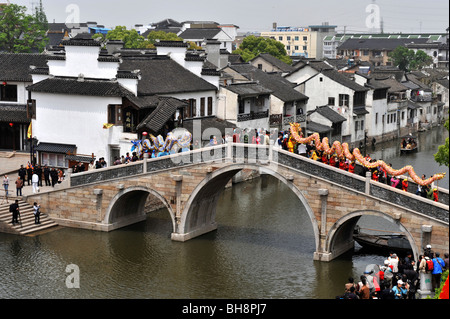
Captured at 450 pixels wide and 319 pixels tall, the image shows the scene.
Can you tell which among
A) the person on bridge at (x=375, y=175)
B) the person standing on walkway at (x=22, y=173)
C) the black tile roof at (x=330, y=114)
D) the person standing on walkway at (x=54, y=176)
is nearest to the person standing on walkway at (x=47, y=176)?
the person standing on walkway at (x=54, y=176)

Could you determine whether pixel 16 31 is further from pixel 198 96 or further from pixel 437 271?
pixel 437 271

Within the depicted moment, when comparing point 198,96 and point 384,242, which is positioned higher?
point 198,96

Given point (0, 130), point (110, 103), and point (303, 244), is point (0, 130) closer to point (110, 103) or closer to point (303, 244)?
point (110, 103)

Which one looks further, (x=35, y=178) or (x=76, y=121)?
(x=76, y=121)

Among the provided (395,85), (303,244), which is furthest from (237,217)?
(395,85)

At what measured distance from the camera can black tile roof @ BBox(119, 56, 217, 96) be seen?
56.1 metres

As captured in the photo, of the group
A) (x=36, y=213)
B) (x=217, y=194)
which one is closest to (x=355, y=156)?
(x=217, y=194)

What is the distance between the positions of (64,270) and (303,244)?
537 inches

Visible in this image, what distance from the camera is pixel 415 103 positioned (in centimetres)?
10094

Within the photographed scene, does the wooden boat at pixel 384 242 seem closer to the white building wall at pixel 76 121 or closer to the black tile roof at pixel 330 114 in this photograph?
the white building wall at pixel 76 121

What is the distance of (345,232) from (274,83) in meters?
36.1

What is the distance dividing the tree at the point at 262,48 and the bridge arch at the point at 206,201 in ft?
234

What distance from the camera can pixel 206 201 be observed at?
45.8m

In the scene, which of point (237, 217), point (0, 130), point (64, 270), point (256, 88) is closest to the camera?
point (64, 270)
